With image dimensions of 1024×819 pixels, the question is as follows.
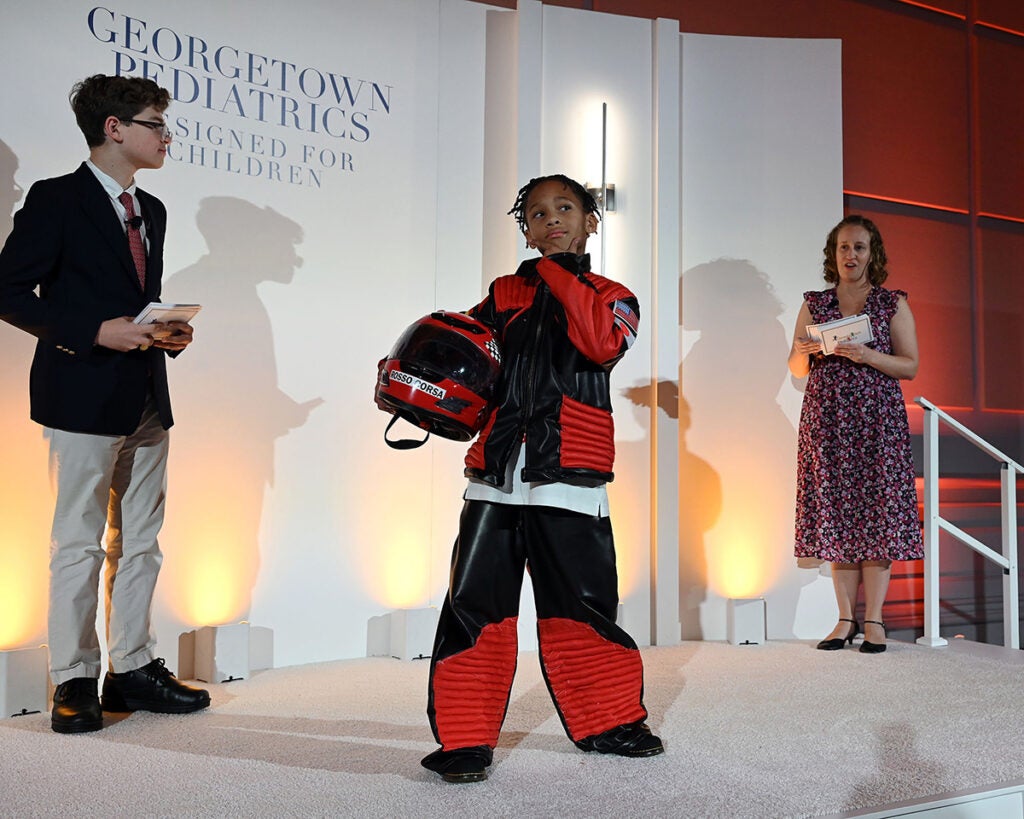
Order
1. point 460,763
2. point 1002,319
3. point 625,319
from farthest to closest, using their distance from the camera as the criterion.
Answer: point 1002,319, point 625,319, point 460,763

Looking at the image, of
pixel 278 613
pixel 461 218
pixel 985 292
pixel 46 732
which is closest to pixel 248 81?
pixel 461 218

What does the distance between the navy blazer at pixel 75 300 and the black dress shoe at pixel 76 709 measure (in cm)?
62

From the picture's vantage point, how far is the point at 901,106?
4.84 metres

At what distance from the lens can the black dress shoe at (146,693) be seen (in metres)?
2.64

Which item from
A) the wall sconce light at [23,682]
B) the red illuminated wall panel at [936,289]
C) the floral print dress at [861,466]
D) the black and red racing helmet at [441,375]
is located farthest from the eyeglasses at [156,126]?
the red illuminated wall panel at [936,289]

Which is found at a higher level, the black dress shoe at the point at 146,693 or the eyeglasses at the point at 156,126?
the eyeglasses at the point at 156,126

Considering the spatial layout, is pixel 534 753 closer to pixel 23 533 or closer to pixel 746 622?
pixel 23 533

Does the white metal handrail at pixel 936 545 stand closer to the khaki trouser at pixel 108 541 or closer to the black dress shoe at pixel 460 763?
the black dress shoe at pixel 460 763

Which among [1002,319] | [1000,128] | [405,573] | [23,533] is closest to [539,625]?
[405,573]

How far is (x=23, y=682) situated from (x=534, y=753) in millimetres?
1371

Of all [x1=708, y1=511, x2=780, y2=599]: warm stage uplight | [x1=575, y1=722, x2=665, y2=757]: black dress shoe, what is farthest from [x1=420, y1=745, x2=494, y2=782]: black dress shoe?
[x1=708, y1=511, x2=780, y2=599]: warm stage uplight

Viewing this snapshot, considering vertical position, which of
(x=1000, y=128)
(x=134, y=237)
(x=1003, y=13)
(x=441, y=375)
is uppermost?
(x=1003, y=13)

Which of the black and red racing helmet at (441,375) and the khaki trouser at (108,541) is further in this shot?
the khaki trouser at (108,541)

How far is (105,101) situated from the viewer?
2582 millimetres
